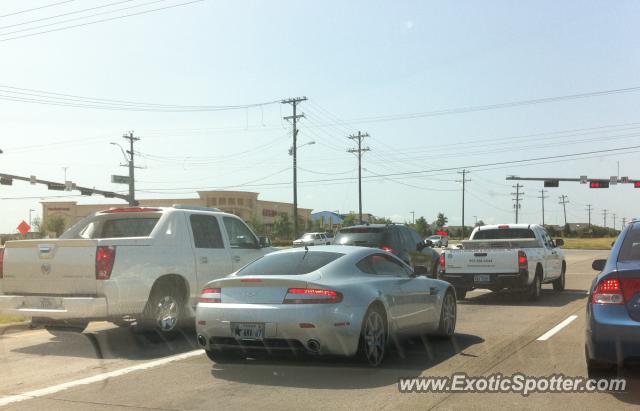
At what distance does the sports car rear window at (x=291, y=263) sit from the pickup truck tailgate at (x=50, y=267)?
6.95 feet

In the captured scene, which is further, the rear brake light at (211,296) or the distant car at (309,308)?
the rear brake light at (211,296)

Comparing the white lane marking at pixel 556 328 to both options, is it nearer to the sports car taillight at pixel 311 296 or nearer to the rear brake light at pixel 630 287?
the rear brake light at pixel 630 287

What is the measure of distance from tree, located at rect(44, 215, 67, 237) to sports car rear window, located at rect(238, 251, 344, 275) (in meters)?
88.0

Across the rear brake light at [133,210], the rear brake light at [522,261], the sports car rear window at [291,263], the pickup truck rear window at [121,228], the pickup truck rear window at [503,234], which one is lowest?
the rear brake light at [522,261]

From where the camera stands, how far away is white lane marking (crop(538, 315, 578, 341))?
29.2 feet

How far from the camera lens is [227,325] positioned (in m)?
6.68

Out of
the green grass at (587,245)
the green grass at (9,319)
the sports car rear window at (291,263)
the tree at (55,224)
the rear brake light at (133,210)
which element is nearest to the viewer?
the sports car rear window at (291,263)

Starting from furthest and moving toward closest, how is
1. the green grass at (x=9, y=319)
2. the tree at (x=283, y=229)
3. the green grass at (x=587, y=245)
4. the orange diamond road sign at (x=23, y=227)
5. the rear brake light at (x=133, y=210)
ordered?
the tree at (x=283, y=229)
the green grass at (x=587, y=245)
the orange diamond road sign at (x=23, y=227)
the green grass at (x=9, y=319)
the rear brake light at (x=133, y=210)

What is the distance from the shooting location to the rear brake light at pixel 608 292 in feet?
18.4

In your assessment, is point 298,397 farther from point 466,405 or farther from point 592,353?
point 592,353

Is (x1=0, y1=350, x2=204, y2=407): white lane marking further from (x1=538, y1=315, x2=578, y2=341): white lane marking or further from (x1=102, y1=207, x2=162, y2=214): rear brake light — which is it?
(x1=538, y1=315, x2=578, y2=341): white lane marking

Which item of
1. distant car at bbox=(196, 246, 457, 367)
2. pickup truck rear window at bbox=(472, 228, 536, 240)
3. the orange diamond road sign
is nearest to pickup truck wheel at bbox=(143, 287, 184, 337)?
distant car at bbox=(196, 246, 457, 367)

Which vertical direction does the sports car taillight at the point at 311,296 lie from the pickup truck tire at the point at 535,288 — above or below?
above

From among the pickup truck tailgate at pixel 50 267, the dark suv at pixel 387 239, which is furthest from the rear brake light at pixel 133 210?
the dark suv at pixel 387 239
